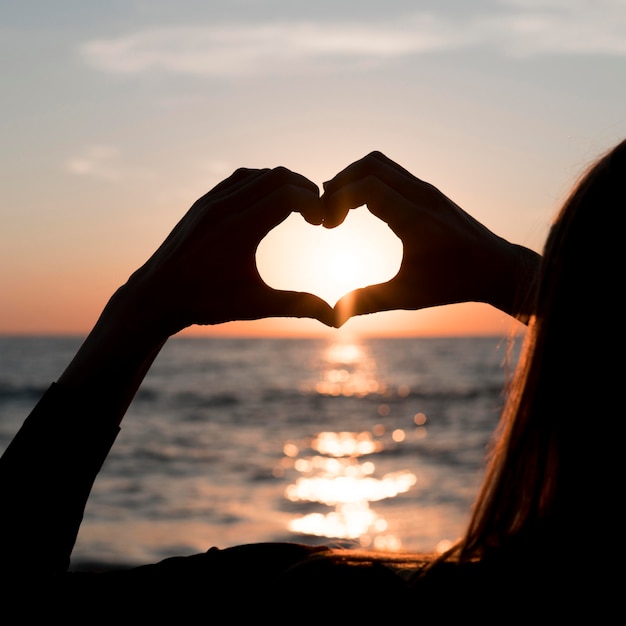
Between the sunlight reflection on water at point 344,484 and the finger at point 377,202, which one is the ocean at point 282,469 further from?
the finger at point 377,202

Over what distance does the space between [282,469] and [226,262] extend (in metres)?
15.8

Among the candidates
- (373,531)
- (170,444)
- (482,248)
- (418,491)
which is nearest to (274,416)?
(170,444)

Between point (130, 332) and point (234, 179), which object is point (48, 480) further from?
point (234, 179)

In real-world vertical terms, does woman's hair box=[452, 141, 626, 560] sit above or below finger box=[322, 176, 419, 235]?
below

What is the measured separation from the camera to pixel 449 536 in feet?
37.0

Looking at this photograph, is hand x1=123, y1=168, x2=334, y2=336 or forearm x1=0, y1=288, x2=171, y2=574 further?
hand x1=123, y1=168, x2=334, y2=336

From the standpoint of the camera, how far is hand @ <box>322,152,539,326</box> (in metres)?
1.63

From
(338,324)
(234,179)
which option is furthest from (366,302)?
(234,179)

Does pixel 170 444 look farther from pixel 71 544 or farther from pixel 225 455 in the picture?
pixel 71 544

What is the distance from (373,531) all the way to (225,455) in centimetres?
682

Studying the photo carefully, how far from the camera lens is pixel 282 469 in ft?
55.9

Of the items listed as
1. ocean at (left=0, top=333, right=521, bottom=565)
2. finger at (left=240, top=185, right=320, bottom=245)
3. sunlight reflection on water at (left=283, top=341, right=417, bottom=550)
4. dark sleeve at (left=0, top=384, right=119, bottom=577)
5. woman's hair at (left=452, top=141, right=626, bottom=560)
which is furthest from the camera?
sunlight reflection on water at (left=283, top=341, right=417, bottom=550)

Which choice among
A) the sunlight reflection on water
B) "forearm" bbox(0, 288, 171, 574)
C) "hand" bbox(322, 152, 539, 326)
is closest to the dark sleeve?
"forearm" bbox(0, 288, 171, 574)

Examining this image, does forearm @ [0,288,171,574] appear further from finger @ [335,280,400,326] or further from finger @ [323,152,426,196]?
finger @ [323,152,426,196]
